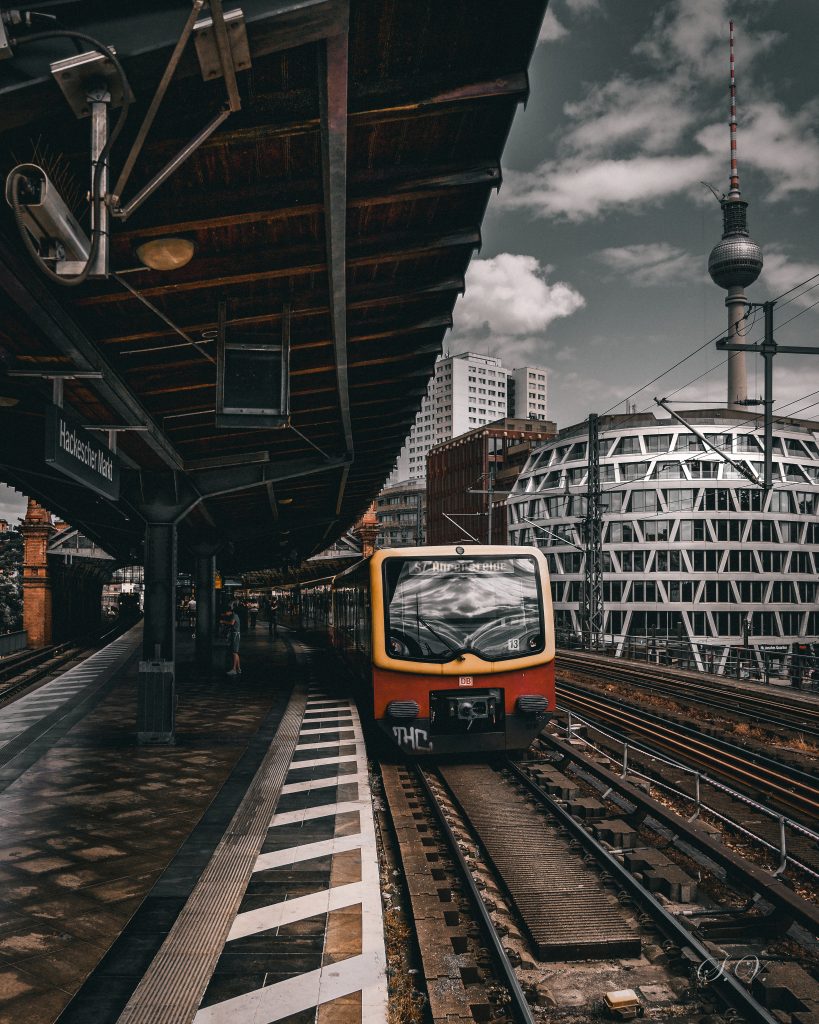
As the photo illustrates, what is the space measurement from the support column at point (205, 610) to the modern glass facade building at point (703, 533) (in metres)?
42.1

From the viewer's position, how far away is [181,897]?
638 centimetres

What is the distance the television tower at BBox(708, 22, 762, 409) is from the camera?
323 feet

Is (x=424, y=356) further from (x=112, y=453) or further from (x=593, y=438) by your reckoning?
(x=593, y=438)

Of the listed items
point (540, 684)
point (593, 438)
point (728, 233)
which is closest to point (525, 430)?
point (728, 233)

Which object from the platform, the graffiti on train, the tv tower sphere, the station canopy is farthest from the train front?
the tv tower sphere

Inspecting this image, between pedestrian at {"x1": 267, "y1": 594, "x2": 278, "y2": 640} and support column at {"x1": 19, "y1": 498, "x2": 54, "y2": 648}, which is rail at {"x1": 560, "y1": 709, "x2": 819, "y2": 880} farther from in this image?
support column at {"x1": 19, "y1": 498, "x2": 54, "y2": 648}

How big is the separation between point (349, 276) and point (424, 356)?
116 inches

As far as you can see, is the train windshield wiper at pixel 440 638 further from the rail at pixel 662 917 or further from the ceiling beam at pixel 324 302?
the ceiling beam at pixel 324 302

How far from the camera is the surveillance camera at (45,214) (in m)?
3.66

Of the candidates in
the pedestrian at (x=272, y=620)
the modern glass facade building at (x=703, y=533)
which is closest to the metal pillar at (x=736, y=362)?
the modern glass facade building at (x=703, y=533)

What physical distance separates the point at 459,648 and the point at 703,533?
58.9 meters

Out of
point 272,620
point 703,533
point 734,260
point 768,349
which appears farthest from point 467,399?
point 768,349

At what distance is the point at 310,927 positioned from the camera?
5734 mm

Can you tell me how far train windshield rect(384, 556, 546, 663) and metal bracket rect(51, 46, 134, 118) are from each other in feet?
26.0
